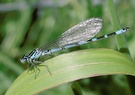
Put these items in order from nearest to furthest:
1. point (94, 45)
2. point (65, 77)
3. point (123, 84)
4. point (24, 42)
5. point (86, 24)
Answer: point (65, 77) → point (86, 24) → point (123, 84) → point (94, 45) → point (24, 42)

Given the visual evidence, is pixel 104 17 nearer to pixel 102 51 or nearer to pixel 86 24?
pixel 86 24

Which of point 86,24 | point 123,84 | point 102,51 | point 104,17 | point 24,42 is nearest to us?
point 102,51

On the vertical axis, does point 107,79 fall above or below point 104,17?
below

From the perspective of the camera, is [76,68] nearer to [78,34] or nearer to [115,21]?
[115,21]

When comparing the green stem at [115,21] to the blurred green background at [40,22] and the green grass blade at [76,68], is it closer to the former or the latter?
the green grass blade at [76,68]

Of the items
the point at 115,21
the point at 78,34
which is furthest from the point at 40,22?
the point at 115,21

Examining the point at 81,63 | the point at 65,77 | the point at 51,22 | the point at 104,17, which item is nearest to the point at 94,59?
the point at 81,63
